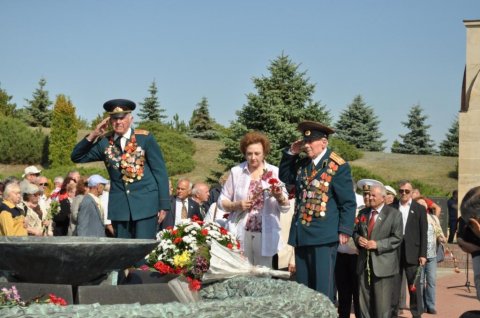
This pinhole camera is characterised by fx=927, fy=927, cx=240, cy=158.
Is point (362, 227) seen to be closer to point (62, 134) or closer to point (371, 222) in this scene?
point (371, 222)

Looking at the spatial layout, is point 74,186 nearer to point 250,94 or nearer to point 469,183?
point 469,183

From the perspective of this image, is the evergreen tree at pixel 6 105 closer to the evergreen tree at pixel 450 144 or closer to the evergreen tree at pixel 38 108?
the evergreen tree at pixel 38 108

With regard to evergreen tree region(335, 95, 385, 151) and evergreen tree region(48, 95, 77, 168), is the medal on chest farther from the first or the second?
evergreen tree region(335, 95, 385, 151)

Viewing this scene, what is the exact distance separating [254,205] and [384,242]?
2132 millimetres

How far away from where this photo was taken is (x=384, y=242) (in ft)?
33.8

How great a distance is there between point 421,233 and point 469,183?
1033cm

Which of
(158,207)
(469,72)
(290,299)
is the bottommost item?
(290,299)

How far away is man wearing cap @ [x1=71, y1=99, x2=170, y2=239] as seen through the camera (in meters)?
8.09

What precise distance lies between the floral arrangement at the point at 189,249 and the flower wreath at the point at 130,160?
0.59 metres

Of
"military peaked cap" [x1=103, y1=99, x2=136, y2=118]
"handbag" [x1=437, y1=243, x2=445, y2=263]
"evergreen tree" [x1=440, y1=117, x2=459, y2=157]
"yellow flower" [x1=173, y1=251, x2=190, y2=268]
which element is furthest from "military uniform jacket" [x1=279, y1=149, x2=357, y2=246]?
"evergreen tree" [x1=440, y1=117, x2=459, y2=157]

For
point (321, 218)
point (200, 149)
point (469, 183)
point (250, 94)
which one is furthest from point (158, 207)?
point (200, 149)

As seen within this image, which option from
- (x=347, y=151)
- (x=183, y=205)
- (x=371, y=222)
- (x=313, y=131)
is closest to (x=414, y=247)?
(x=371, y=222)

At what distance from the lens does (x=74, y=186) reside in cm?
1336

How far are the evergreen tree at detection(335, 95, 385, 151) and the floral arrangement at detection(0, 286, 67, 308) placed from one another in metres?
50.1
